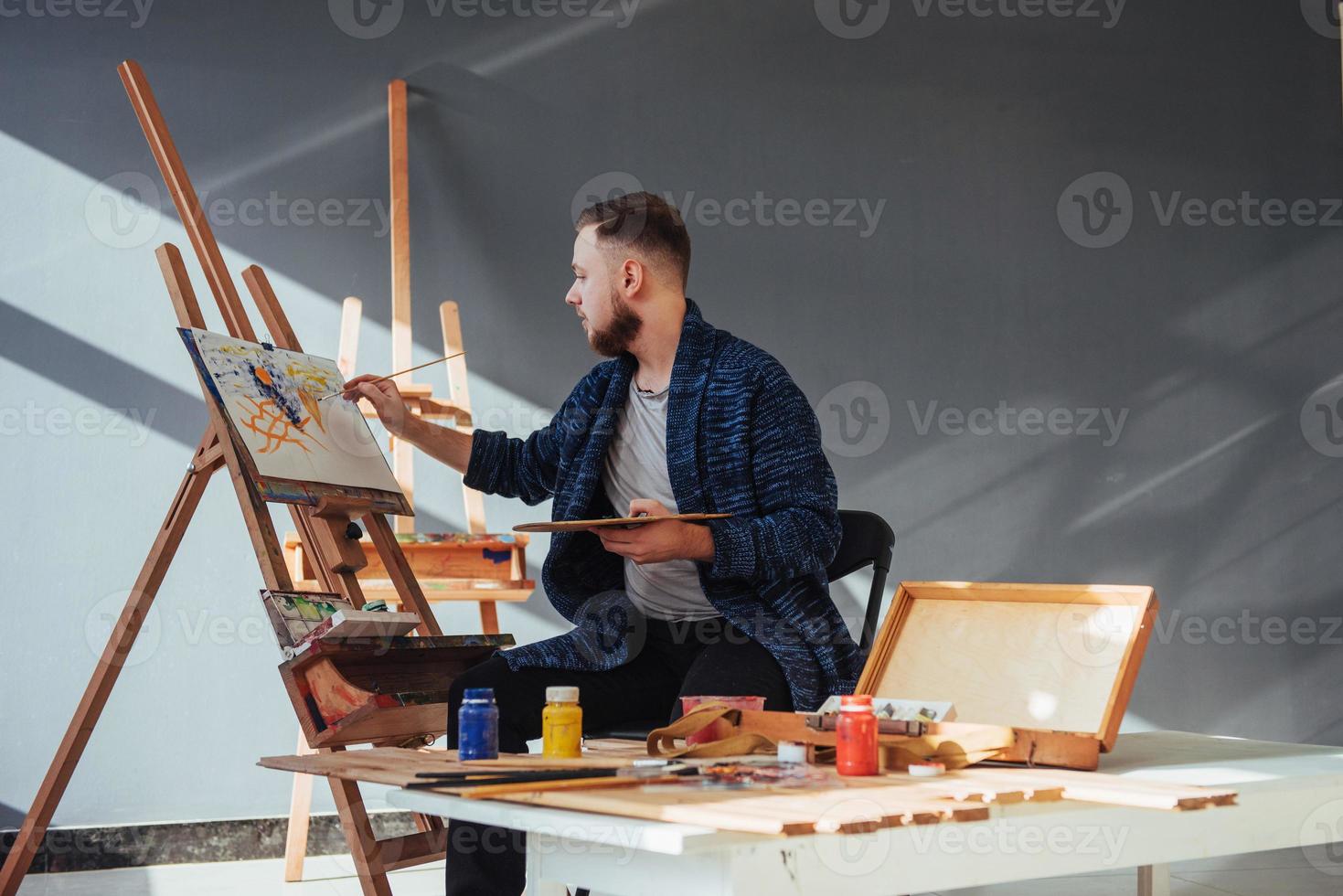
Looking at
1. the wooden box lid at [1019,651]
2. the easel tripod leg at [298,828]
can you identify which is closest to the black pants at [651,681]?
the wooden box lid at [1019,651]

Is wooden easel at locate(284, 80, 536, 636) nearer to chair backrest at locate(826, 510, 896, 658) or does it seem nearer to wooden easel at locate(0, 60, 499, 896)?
wooden easel at locate(0, 60, 499, 896)

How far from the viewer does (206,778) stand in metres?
3.36

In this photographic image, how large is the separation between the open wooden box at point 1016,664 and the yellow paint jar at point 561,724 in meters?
0.24

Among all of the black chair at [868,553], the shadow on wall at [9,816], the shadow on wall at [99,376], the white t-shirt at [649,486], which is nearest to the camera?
the white t-shirt at [649,486]

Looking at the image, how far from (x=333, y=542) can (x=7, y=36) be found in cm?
206

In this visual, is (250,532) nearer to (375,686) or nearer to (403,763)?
(375,686)

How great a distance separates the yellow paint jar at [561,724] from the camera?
60.4 inches

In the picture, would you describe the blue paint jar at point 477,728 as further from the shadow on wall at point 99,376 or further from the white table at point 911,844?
the shadow on wall at point 99,376

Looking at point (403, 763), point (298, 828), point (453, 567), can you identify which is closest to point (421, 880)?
point (298, 828)

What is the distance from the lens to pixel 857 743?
1393mm

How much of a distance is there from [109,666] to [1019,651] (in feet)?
5.56

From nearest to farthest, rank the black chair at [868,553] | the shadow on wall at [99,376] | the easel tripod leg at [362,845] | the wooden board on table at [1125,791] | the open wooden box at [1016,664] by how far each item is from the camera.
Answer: the wooden board on table at [1125,791] → the open wooden box at [1016,664] → the easel tripod leg at [362,845] → the black chair at [868,553] → the shadow on wall at [99,376]

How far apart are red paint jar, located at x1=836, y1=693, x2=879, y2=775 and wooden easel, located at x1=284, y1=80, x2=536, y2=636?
1.73m

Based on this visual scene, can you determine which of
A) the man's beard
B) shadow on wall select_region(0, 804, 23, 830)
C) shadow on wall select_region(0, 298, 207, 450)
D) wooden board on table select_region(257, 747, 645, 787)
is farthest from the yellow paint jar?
shadow on wall select_region(0, 804, 23, 830)
